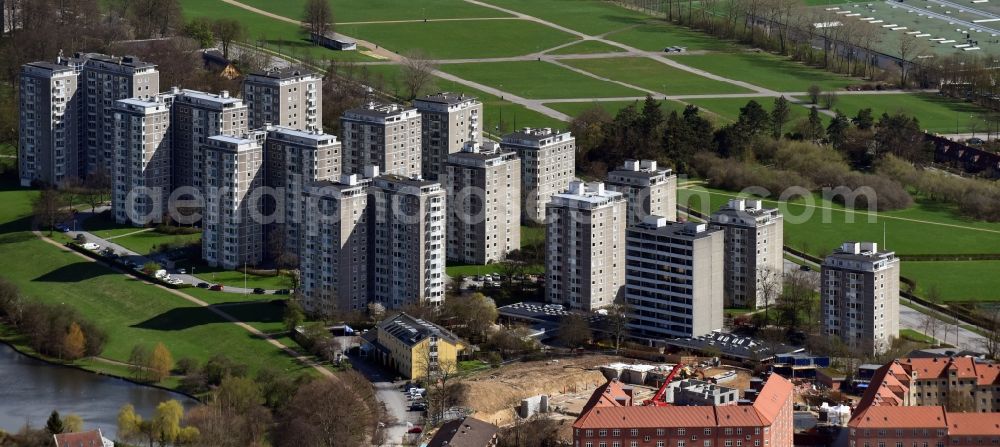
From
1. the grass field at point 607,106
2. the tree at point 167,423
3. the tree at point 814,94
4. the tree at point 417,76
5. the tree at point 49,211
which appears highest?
the tree at point 417,76

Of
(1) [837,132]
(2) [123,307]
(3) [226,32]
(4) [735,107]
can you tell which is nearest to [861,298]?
(2) [123,307]

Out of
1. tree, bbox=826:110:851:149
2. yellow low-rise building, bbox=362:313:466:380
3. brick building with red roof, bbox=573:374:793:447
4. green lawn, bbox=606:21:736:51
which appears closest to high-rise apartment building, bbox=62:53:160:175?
yellow low-rise building, bbox=362:313:466:380

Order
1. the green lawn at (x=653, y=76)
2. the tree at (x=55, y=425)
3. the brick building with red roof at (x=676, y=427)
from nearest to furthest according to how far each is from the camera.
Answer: the brick building with red roof at (x=676, y=427), the tree at (x=55, y=425), the green lawn at (x=653, y=76)

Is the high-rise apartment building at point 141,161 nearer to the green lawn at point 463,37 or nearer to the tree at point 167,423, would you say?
the tree at point 167,423

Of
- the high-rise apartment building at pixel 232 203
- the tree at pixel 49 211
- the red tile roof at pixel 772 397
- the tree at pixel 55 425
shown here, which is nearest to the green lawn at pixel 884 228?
the high-rise apartment building at pixel 232 203

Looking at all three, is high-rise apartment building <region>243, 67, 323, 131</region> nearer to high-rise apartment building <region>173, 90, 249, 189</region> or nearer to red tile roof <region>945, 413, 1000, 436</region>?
high-rise apartment building <region>173, 90, 249, 189</region>

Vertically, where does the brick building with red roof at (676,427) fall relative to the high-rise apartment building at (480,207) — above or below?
below

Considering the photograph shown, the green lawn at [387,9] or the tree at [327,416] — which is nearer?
the tree at [327,416]
